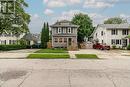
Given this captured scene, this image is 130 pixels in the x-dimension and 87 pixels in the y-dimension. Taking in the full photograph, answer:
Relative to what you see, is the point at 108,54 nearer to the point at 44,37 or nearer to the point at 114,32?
the point at 114,32

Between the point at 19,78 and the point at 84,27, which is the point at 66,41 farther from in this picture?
the point at 19,78

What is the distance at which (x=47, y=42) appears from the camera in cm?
6775

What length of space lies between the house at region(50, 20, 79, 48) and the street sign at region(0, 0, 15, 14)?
11719 mm

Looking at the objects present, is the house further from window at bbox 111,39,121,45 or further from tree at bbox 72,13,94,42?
tree at bbox 72,13,94,42

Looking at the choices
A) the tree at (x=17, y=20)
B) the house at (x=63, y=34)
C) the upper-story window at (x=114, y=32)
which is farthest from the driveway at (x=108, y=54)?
the upper-story window at (x=114, y=32)

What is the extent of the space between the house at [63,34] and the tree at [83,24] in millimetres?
23702

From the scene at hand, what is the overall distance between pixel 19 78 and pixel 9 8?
4301 centimetres

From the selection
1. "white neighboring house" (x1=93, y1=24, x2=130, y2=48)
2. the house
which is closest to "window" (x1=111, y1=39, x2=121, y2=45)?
"white neighboring house" (x1=93, y1=24, x2=130, y2=48)

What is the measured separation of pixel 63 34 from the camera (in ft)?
217

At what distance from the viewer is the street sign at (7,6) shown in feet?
180

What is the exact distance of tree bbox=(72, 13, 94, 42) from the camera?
9125cm

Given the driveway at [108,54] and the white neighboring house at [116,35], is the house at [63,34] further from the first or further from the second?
the driveway at [108,54]

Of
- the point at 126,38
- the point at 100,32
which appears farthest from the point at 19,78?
the point at 100,32

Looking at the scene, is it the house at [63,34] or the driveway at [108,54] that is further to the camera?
the house at [63,34]
